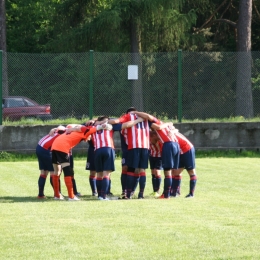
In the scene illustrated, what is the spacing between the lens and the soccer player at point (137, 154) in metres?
15.3

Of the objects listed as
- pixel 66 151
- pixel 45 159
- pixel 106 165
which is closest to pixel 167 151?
pixel 106 165

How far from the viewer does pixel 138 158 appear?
1534cm

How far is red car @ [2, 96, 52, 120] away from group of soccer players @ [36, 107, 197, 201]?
7.57 meters

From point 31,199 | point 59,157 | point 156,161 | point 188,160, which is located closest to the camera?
point 31,199

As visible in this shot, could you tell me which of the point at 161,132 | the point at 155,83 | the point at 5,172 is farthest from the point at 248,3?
the point at 161,132

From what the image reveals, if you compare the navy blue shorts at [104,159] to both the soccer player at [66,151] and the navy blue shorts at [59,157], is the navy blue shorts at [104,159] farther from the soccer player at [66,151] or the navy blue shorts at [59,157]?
the navy blue shorts at [59,157]

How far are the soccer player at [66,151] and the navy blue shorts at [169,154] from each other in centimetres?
108

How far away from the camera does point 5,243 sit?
976cm

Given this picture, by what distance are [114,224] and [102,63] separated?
42.8ft

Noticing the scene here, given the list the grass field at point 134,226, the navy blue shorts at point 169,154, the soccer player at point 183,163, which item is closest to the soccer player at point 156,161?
the grass field at point 134,226

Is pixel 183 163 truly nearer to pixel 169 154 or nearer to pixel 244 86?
pixel 169 154

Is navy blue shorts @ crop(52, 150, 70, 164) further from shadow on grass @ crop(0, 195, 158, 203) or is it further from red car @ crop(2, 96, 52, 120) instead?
red car @ crop(2, 96, 52, 120)

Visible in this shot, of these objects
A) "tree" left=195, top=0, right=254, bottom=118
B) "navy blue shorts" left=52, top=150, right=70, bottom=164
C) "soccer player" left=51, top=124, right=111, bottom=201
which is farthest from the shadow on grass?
"tree" left=195, top=0, right=254, bottom=118

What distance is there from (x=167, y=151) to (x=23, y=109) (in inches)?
365
